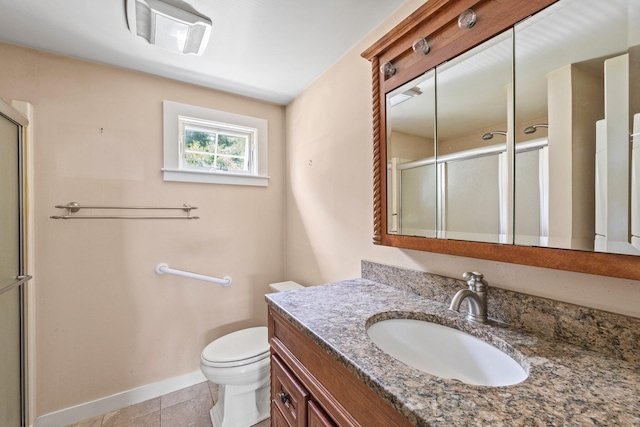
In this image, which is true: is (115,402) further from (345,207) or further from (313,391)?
(345,207)

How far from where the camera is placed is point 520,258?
0.77m

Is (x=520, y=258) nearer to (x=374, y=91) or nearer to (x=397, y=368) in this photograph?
(x=397, y=368)

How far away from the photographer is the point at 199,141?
197cm

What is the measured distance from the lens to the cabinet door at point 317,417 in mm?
750

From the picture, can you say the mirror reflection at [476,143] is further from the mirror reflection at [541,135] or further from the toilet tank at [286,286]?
the toilet tank at [286,286]

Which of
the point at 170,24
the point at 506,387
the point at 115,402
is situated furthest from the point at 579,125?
the point at 115,402

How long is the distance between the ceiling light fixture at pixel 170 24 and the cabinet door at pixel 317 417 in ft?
5.44

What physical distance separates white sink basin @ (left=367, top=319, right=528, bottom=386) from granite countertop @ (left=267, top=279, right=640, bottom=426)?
0.10 ft

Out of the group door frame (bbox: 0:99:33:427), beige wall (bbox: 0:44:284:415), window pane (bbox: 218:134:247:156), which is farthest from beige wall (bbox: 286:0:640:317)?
door frame (bbox: 0:99:33:427)

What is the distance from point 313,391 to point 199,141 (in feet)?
5.98

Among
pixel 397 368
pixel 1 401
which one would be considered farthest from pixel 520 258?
pixel 1 401

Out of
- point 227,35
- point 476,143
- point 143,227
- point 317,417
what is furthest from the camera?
point 143,227

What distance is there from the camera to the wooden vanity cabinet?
60cm

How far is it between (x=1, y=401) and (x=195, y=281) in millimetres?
965
